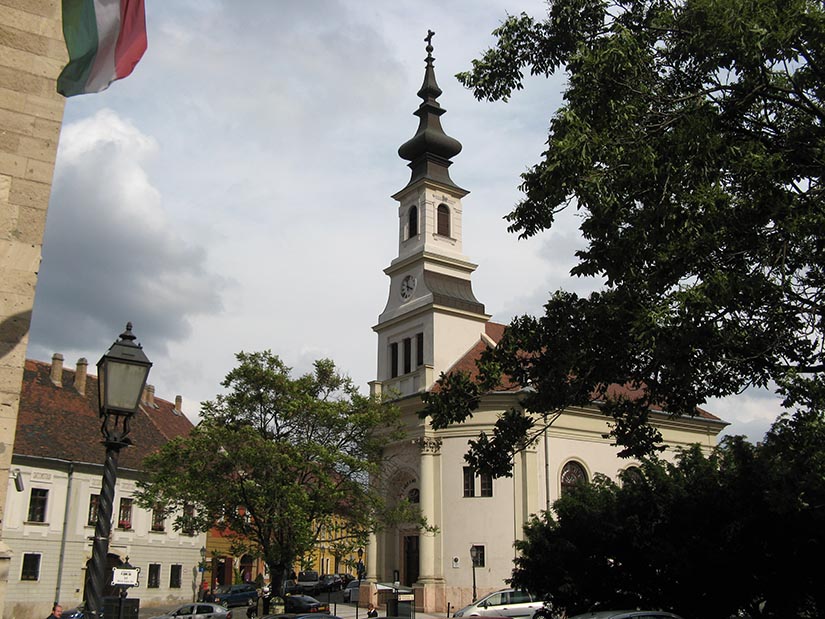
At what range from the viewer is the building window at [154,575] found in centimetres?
4519

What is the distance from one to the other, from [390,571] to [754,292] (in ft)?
121

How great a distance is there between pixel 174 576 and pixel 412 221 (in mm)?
24130

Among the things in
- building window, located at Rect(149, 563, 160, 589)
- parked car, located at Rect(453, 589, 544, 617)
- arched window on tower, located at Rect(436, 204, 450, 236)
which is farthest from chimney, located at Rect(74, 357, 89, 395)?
parked car, located at Rect(453, 589, 544, 617)

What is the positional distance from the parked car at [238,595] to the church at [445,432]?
6353 millimetres

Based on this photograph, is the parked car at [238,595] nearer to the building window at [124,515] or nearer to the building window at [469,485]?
the building window at [124,515]

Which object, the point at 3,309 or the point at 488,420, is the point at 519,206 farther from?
the point at 488,420

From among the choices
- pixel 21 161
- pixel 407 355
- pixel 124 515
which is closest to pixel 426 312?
pixel 407 355

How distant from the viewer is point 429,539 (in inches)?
1622

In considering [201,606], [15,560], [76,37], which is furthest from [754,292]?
[15,560]

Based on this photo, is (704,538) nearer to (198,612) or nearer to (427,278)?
(198,612)

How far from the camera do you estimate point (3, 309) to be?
8.05 m

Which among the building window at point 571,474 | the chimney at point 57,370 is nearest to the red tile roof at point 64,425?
the chimney at point 57,370

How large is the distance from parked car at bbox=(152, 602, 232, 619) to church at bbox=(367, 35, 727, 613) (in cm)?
1073

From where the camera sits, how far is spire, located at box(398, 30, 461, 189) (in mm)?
49625
